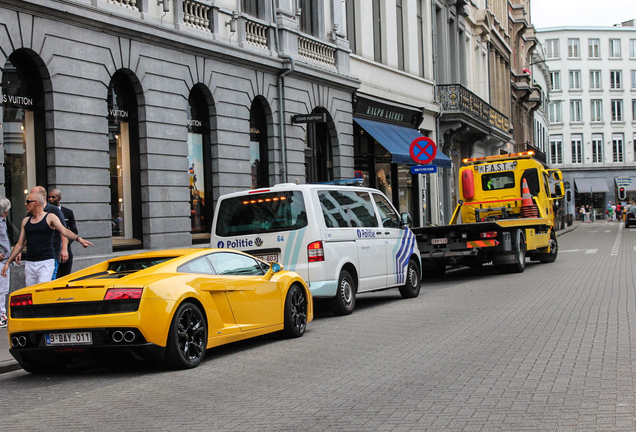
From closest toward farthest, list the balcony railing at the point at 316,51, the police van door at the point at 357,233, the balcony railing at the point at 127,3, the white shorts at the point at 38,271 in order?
1. the white shorts at the point at 38,271
2. the police van door at the point at 357,233
3. the balcony railing at the point at 127,3
4. the balcony railing at the point at 316,51

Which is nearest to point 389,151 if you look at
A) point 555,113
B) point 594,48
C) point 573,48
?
point 555,113

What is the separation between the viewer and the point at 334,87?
2450 cm

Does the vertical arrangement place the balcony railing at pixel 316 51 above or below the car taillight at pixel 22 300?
above

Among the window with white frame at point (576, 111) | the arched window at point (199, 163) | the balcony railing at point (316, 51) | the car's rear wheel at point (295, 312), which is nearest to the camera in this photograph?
the car's rear wheel at point (295, 312)

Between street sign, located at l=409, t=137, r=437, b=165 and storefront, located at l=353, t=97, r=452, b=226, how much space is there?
3.21 metres

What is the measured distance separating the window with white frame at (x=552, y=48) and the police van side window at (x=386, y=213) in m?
84.6

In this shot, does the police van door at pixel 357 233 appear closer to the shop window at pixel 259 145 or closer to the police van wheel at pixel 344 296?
the police van wheel at pixel 344 296

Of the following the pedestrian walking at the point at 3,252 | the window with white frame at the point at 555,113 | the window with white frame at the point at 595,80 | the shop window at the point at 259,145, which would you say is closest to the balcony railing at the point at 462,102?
the shop window at the point at 259,145

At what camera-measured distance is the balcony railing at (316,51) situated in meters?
22.8

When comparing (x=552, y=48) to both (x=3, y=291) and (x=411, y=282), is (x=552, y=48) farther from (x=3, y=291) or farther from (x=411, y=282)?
(x=3, y=291)

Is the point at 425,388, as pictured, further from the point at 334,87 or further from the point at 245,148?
the point at 334,87

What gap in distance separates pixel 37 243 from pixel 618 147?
289ft

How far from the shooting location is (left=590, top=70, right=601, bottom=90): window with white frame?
303ft

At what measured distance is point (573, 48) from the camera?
307 feet
